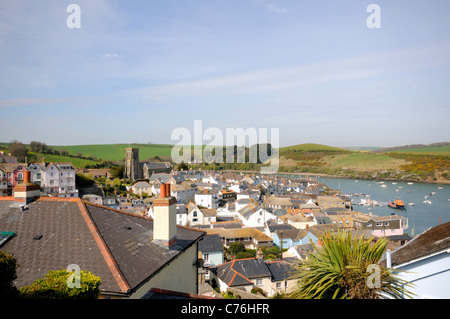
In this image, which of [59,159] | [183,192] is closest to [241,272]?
[183,192]

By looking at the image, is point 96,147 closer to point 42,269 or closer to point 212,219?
point 212,219

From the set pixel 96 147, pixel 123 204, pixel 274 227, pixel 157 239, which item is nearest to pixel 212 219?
pixel 274 227

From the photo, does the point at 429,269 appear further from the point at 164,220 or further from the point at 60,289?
the point at 60,289

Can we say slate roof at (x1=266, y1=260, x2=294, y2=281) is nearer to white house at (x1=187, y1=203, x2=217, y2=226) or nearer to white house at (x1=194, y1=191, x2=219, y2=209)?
white house at (x1=187, y1=203, x2=217, y2=226)

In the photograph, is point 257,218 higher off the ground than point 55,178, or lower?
lower

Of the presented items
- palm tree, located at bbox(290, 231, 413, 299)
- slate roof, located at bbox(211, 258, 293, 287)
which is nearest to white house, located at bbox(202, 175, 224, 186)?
slate roof, located at bbox(211, 258, 293, 287)

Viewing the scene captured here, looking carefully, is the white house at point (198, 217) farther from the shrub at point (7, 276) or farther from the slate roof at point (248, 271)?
the shrub at point (7, 276)
